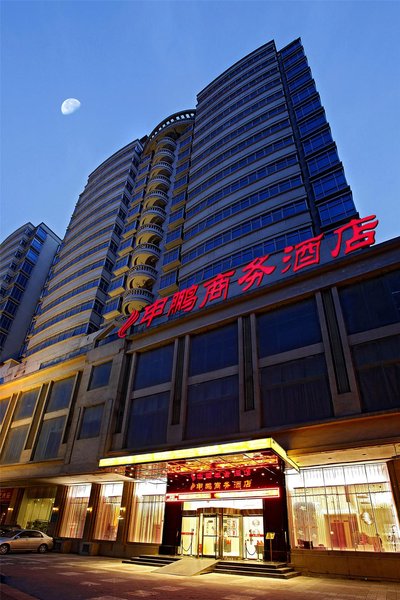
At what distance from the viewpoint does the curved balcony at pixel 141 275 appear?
43.3 metres

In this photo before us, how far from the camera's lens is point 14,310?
64875 millimetres

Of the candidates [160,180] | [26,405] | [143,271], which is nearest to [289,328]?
[143,271]

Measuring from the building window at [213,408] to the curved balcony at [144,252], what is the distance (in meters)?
25.2

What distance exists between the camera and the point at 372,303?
20031 millimetres

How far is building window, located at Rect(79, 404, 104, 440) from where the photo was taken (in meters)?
27.4

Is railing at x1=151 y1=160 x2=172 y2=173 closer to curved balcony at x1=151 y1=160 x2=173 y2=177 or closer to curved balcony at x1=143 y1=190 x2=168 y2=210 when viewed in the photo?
curved balcony at x1=151 y1=160 x2=173 y2=177

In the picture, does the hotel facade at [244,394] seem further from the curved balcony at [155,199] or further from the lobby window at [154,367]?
the curved balcony at [155,199]

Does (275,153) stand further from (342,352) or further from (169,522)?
(169,522)

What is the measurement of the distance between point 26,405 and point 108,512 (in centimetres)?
1565

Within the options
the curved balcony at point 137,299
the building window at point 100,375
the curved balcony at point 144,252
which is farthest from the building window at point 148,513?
the curved balcony at point 144,252

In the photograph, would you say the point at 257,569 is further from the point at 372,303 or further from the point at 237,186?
the point at 237,186

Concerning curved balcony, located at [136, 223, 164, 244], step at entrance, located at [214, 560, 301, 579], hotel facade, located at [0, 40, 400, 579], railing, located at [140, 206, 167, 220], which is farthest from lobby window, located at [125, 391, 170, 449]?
railing, located at [140, 206, 167, 220]

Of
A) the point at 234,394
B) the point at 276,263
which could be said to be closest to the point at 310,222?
the point at 276,263

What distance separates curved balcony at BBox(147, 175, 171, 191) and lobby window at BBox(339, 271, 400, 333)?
1506 inches
